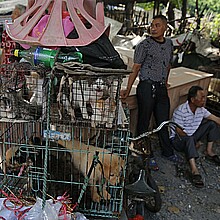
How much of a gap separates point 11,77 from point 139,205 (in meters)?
1.55

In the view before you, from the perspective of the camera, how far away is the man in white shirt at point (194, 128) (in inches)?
152

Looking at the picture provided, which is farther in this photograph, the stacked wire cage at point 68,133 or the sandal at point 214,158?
the sandal at point 214,158

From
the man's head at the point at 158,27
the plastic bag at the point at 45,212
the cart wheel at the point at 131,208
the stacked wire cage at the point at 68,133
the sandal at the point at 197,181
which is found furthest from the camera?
the sandal at the point at 197,181

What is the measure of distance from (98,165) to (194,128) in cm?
210

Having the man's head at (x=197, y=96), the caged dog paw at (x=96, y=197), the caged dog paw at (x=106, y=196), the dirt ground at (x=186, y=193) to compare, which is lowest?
the dirt ground at (x=186, y=193)

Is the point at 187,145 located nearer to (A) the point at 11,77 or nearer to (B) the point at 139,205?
(B) the point at 139,205

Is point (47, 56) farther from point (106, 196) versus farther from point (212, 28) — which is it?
point (212, 28)

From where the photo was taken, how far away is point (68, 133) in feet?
6.55

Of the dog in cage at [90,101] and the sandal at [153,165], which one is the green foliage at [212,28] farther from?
the dog in cage at [90,101]

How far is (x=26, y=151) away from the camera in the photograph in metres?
2.28

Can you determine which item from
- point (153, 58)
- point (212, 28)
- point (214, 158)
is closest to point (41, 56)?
point (153, 58)

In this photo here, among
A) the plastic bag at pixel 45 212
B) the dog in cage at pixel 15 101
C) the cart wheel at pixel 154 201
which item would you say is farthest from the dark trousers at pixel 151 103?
the plastic bag at pixel 45 212

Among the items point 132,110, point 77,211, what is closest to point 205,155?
point 132,110

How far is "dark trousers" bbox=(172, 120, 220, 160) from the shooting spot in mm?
3861
